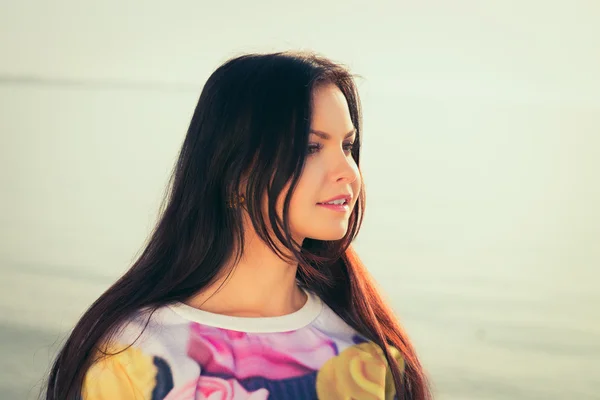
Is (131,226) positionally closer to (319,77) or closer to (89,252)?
(89,252)

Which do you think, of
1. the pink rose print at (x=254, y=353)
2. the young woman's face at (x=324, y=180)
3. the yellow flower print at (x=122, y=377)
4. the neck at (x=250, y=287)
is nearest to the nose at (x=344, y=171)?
the young woman's face at (x=324, y=180)

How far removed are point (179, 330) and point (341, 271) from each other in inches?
16.2

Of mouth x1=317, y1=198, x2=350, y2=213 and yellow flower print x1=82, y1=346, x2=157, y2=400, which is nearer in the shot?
yellow flower print x1=82, y1=346, x2=157, y2=400

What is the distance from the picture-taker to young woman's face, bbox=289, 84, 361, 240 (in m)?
1.78

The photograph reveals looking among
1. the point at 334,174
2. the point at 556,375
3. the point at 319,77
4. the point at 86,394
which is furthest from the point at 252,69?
the point at 556,375

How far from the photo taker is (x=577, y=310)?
4211 mm

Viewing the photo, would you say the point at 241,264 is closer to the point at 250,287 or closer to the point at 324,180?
the point at 250,287

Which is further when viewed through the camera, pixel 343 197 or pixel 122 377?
pixel 343 197

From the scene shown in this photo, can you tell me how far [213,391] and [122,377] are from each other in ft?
0.51

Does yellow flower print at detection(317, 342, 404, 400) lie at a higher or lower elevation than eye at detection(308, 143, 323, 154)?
lower

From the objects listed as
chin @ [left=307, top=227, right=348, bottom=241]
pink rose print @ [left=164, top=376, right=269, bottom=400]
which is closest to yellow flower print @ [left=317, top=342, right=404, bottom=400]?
pink rose print @ [left=164, top=376, right=269, bottom=400]

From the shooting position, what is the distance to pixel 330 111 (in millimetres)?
1818

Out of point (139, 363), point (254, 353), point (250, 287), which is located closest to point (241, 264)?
point (250, 287)

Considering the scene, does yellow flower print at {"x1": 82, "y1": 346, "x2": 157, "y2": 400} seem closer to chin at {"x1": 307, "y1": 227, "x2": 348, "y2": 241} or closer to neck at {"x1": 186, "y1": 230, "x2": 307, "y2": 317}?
neck at {"x1": 186, "y1": 230, "x2": 307, "y2": 317}
